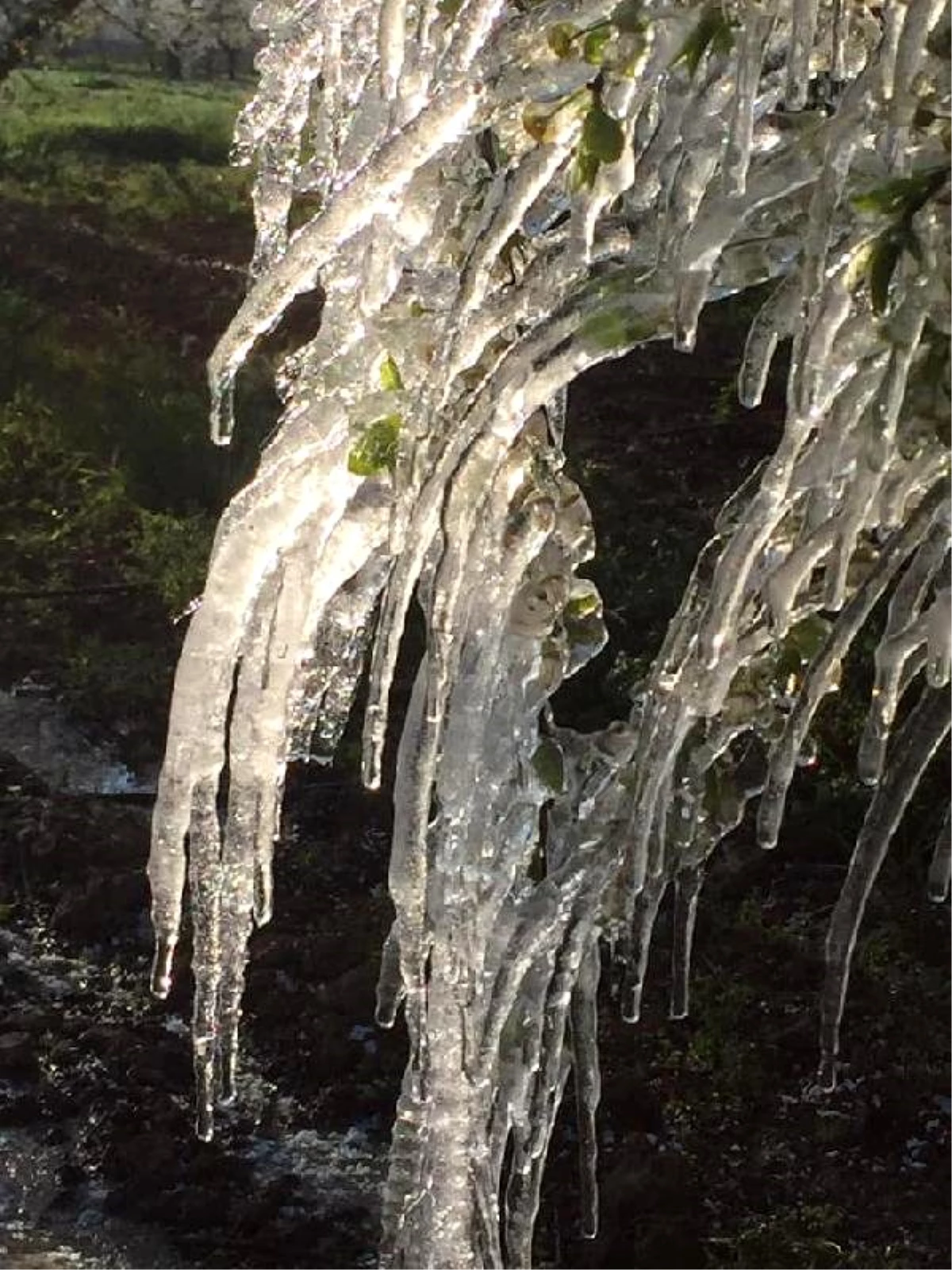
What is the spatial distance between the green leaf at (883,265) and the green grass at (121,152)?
31.6 ft

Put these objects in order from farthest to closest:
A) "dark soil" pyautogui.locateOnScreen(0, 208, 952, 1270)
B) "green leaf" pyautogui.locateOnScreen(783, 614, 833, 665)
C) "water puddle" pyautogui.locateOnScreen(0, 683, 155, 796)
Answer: "water puddle" pyautogui.locateOnScreen(0, 683, 155, 796)
"dark soil" pyautogui.locateOnScreen(0, 208, 952, 1270)
"green leaf" pyautogui.locateOnScreen(783, 614, 833, 665)

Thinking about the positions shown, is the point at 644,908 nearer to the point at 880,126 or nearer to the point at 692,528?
the point at 880,126

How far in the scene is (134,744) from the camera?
6.23 meters

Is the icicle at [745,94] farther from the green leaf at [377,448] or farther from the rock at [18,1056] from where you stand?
the rock at [18,1056]

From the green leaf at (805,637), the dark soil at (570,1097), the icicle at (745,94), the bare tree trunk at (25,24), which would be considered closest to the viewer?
the icicle at (745,94)

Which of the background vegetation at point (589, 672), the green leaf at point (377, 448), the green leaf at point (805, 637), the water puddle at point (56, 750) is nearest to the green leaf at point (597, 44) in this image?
the green leaf at point (377, 448)

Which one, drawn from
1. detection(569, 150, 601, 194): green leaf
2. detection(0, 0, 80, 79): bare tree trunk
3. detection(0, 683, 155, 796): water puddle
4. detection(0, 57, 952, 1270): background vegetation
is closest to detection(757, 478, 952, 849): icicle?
detection(569, 150, 601, 194): green leaf

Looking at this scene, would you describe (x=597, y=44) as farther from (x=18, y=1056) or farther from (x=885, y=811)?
(x=18, y=1056)

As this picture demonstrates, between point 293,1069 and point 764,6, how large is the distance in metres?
4.08

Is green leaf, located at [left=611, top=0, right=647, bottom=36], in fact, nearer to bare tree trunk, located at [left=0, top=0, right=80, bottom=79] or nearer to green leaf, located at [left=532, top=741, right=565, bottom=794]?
green leaf, located at [left=532, top=741, right=565, bottom=794]

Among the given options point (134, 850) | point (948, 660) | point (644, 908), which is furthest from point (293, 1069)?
point (948, 660)

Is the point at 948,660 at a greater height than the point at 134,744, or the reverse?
the point at 134,744

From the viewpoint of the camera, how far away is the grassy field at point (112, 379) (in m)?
6.89

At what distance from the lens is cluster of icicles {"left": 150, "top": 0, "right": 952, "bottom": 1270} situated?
1022 mm
